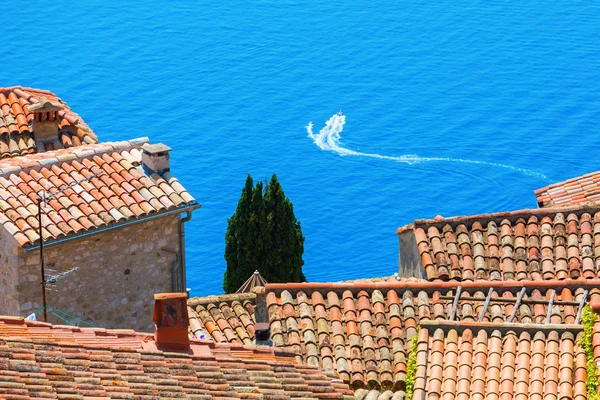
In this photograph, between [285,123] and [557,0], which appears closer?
[285,123]

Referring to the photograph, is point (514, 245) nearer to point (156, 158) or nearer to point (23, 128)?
point (156, 158)

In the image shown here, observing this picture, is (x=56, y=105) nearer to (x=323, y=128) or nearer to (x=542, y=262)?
(x=542, y=262)

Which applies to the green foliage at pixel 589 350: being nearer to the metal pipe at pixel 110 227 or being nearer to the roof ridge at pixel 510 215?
the roof ridge at pixel 510 215

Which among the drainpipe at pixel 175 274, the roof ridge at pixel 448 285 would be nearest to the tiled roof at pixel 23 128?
the drainpipe at pixel 175 274

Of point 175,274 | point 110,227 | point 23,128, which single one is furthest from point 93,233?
point 23,128

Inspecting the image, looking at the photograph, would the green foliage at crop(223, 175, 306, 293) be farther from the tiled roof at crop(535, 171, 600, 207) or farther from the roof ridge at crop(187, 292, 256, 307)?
the tiled roof at crop(535, 171, 600, 207)

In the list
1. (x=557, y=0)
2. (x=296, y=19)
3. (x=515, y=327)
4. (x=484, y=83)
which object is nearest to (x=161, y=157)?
(x=515, y=327)
